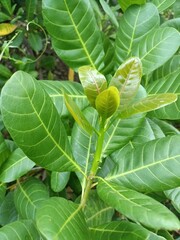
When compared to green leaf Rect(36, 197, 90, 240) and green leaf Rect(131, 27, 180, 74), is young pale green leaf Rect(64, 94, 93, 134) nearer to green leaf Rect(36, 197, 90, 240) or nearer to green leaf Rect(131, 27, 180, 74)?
green leaf Rect(36, 197, 90, 240)

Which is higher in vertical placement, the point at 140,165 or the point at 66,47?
the point at 66,47

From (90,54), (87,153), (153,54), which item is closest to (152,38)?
(153,54)

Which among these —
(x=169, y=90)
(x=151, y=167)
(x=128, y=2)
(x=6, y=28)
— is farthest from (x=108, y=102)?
(x=6, y=28)

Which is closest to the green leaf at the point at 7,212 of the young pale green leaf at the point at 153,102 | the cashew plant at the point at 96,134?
the cashew plant at the point at 96,134

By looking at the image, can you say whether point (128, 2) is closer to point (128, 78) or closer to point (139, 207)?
point (128, 78)

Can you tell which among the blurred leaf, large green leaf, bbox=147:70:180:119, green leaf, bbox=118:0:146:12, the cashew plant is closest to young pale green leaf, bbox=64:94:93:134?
the cashew plant

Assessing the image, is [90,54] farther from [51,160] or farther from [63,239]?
Answer: [63,239]

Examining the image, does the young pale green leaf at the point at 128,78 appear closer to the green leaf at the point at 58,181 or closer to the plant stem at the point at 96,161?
the plant stem at the point at 96,161
